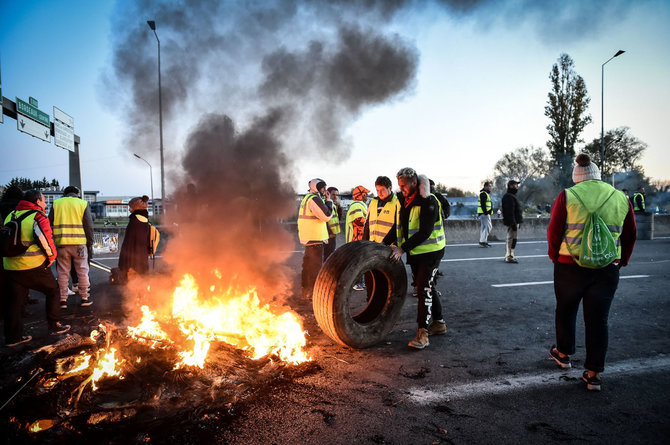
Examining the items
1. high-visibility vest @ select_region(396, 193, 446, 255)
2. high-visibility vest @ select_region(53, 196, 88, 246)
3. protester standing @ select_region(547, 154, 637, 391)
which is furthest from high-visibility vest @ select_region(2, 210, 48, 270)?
protester standing @ select_region(547, 154, 637, 391)

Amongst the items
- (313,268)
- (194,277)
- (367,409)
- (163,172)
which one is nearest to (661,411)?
(367,409)

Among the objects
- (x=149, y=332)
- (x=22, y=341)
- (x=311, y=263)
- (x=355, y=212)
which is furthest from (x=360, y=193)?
(x=22, y=341)

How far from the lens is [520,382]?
335 centimetres

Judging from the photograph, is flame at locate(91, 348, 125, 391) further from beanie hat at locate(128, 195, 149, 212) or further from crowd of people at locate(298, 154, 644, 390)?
beanie hat at locate(128, 195, 149, 212)

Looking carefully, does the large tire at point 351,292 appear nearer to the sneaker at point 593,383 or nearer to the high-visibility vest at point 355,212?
the sneaker at point 593,383

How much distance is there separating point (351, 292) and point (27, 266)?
12.7 feet

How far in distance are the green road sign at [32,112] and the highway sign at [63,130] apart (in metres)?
0.19

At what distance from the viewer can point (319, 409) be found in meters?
2.88

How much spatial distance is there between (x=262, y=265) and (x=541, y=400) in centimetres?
565

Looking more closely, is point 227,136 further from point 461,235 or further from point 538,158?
point 538,158

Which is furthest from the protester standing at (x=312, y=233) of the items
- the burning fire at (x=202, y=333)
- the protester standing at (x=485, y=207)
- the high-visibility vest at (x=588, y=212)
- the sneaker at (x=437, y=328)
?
the protester standing at (x=485, y=207)

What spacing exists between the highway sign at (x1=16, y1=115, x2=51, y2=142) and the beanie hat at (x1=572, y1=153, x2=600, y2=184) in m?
10.8

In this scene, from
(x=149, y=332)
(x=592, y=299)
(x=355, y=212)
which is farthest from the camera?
(x=355, y=212)

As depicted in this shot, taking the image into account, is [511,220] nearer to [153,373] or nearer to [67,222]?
[153,373]
